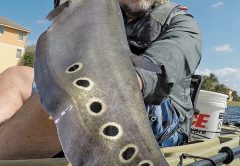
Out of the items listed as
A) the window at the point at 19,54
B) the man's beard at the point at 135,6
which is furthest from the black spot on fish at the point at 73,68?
the window at the point at 19,54

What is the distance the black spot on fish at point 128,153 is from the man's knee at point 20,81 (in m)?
1.37

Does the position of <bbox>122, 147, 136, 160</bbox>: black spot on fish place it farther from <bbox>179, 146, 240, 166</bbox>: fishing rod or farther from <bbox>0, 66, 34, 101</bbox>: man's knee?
<bbox>0, 66, 34, 101</bbox>: man's knee

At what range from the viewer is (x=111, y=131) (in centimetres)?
114

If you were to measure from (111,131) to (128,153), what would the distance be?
8 centimetres

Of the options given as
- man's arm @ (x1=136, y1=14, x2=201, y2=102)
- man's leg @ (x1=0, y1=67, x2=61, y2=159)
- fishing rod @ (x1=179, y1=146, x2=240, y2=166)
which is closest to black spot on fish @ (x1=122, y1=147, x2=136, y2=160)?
man's arm @ (x1=136, y1=14, x2=201, y2=102)

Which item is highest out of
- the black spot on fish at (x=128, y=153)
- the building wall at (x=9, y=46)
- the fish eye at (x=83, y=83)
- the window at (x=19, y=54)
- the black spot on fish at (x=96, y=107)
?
the fish eye at (x=83, y=83)

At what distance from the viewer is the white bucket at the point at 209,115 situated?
391cm

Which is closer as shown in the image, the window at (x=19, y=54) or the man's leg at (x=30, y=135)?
the man's leg at (x=30, y=135)

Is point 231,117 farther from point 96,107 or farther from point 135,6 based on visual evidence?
point 96,107

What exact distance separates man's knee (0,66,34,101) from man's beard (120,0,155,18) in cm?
93

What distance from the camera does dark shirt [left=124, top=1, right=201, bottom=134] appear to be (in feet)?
5.72

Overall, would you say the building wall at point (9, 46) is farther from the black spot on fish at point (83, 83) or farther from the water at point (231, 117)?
the black spot on fish at point (83, 83)

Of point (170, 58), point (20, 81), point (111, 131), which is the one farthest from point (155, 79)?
point (20, 81)

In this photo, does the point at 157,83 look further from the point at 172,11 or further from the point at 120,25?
the point at 172,11
